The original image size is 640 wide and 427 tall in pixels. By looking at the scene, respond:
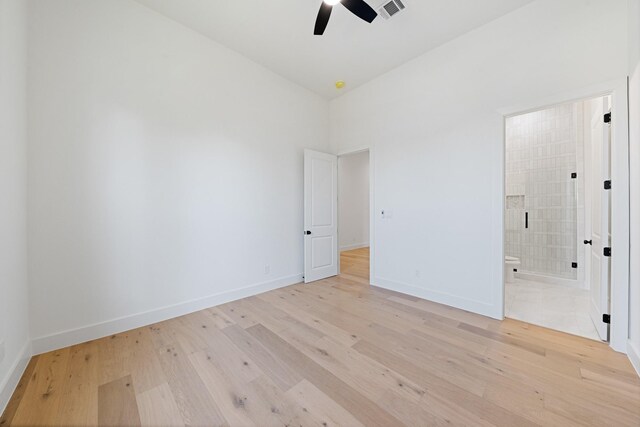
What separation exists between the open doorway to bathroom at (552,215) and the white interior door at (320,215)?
2.57 metres

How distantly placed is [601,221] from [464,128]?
156 centimetres

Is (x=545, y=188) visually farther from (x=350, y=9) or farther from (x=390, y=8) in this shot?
(x=350, y=9)

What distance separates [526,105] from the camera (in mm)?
2424

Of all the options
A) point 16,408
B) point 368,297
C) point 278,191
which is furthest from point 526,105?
point 16,408

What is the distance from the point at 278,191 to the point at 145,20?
241 cm

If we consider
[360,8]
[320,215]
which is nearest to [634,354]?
[320,215]

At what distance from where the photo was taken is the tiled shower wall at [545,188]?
380 centimetres

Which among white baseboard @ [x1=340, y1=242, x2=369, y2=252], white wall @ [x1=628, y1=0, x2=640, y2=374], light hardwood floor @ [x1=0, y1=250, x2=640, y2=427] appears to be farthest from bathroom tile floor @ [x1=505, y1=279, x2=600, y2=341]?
white baseboard @ [x1=340, y1=242, x2=369, y2=252]

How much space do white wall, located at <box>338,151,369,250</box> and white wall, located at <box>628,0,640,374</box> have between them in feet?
17.3

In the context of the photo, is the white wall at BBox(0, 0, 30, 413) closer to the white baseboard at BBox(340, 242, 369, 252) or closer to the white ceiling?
the white ceiling

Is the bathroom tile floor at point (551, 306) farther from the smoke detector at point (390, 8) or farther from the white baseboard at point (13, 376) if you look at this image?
→ the white baseboard at point (13, 376)

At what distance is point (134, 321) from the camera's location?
7.97 feet

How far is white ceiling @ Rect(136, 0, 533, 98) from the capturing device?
246cm

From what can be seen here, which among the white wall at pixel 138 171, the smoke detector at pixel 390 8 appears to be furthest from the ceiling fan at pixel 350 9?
the white wall at pixel 138 171
